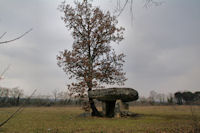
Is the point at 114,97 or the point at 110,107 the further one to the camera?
the point at 110,107

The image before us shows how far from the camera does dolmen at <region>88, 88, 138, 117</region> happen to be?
38.4 feet

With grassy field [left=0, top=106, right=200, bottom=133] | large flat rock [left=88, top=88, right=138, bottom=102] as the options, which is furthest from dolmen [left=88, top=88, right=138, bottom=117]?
grassy field [left=0, top=106, right=200, bottom=133]

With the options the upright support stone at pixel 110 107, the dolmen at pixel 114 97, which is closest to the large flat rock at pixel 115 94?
the dolmen at pixel 114 97

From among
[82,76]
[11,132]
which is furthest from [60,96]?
[11,132]

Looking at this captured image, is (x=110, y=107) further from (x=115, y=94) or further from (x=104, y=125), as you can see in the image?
(x=104, y=125)

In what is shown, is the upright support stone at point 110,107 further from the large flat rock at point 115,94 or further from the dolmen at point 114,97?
the large flat rock at point 115,94

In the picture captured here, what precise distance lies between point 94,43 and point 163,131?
971cm

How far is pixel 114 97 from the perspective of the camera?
1198cm

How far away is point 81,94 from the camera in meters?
12.6

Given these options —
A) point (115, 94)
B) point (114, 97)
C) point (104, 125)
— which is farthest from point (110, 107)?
point (104, 125)

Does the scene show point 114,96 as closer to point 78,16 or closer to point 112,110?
point 112,110

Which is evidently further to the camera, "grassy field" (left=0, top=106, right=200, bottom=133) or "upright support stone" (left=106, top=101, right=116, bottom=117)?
"upright support stone" (left=106, top=101, right=116, bottom=117)

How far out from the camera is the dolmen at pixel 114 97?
11719 millimetres

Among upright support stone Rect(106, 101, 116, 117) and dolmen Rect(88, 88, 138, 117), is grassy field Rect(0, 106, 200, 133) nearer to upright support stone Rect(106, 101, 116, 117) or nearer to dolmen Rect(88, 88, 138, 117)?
dolmen Rect(88, 88, 138, 117)
